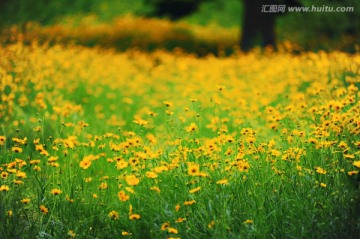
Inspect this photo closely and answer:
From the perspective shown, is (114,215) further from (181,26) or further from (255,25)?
(181,26)

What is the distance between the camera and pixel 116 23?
1427 cm

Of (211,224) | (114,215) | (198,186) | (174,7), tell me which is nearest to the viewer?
(211,224)

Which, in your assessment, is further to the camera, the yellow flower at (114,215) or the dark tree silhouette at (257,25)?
the dark tree silhouette at (257,25)

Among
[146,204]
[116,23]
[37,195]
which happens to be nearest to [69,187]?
[37,195]

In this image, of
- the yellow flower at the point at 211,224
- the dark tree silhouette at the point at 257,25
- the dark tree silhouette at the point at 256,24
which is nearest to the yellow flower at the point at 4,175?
the yellow flower at the point at 211,224

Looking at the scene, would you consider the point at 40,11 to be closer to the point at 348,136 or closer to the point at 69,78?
the point at 69,78

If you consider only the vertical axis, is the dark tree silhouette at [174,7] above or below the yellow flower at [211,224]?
above

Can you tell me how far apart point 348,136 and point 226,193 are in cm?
98

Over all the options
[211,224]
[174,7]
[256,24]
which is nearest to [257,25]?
[256,24]

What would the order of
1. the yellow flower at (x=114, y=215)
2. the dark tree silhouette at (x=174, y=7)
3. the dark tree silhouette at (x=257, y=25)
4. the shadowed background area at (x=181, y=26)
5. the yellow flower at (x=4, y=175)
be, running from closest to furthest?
the yellow flower at (x=114, y=215), the yellow flower at (x=4, y=175), the shadowed background area at (x=181, y=26), the dark tree silhouette at (x=257, y=25), the dark tree silhouette at (x=174, y=7)

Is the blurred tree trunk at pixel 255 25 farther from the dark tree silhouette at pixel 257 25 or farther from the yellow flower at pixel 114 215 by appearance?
the yellow flower at pixel 114 215

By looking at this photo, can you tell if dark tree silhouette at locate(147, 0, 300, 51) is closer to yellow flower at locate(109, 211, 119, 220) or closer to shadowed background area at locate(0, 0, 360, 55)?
shadowed background area at locate(0, 0, 360, 55)

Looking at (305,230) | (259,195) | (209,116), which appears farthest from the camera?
(209,116)

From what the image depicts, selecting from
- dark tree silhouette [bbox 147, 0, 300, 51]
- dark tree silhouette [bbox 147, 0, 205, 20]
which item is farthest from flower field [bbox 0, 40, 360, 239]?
dark tree silhouette [bbox 147, 0, 205, 20]
